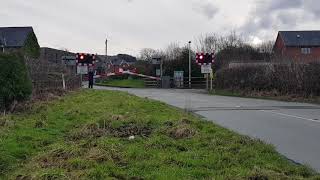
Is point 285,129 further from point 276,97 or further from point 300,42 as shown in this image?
point 300,42

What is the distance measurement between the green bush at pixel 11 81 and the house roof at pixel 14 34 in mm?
69127

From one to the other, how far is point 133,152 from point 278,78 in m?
29.1

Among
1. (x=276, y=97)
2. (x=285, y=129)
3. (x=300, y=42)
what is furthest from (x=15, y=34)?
(x=285, y=129)

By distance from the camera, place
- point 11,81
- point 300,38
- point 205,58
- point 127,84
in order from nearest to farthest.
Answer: point 11,81, point 205,58, point 127,84, point 300,38

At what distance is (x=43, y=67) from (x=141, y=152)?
18.6m

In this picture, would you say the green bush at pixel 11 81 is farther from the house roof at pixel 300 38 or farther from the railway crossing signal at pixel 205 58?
the house roof at pixel 300 38

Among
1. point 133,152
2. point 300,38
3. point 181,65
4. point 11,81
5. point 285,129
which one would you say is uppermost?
point 300,38

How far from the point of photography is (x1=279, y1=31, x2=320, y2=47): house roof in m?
99.7

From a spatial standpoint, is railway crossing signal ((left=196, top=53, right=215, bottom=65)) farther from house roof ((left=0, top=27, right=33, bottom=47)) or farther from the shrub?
house roof ((left=0, top=27, right=33, bottom=47))

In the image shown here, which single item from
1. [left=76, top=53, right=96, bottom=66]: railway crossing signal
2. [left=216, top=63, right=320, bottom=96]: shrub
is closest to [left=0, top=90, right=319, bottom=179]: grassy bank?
[left=216, top=63, right=320, bottom=96]: shrub

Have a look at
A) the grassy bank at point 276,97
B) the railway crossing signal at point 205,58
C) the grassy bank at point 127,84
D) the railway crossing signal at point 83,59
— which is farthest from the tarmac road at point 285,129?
the grassy bank at point 127,84

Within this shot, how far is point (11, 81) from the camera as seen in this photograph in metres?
18.1

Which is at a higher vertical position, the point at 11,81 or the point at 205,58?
the point at 205,58

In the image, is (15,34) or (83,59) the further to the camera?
(15,34)
